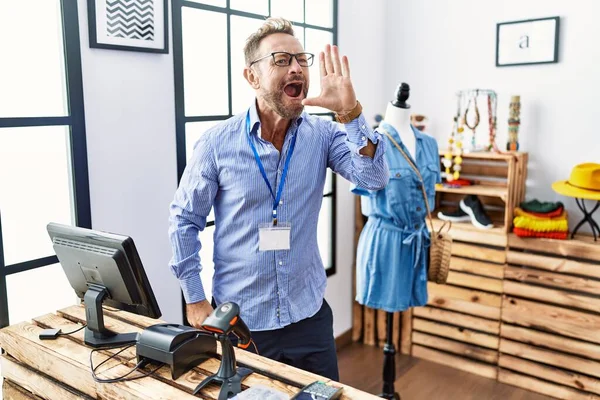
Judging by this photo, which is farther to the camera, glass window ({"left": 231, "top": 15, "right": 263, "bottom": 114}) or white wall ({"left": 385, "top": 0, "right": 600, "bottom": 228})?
white wall ({"left": 385, "top": 0, "right": 600, "bottom": 228})

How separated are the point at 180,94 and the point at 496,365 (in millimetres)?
2351

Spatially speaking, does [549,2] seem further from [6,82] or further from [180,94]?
[6,82]

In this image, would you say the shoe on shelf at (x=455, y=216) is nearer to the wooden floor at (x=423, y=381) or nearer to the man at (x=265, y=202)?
the wooden floor at (x=423, y=381)

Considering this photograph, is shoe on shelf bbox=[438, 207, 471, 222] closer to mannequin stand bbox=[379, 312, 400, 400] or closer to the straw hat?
the straw hat

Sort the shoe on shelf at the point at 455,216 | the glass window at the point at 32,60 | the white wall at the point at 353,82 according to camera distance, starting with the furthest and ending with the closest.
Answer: the white wall at the point at 353,82 < the shoe on shelf at the point at 455,216 < the glass window at the point at 32,60

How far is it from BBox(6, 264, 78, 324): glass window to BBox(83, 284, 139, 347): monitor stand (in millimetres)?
553

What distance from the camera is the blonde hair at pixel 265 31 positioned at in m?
1.88

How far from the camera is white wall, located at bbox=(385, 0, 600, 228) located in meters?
3.20

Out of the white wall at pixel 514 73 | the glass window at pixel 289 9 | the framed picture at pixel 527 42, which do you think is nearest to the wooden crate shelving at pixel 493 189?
the white wall at pixel 514 73

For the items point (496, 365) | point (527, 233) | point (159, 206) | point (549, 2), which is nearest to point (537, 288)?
point (527, 233)

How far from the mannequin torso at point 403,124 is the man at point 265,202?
74 centimetres

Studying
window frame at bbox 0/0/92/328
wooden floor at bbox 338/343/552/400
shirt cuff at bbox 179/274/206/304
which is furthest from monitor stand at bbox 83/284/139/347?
wooden floor at bbox 338/343/552/400

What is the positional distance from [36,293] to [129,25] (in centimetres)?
110

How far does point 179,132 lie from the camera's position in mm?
2521
